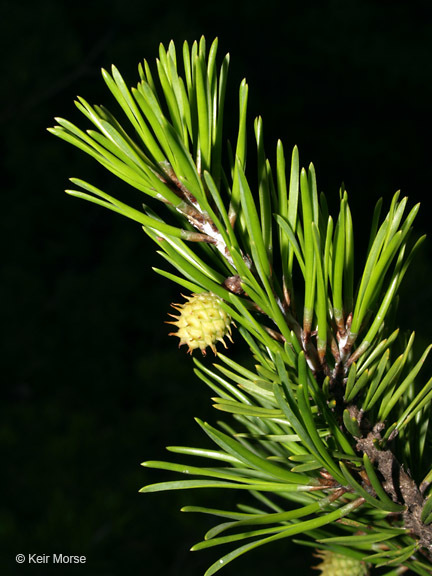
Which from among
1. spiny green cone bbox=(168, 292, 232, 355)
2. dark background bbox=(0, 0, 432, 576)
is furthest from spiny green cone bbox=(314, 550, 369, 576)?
dark background bbox=(0, 0, 432, 576)

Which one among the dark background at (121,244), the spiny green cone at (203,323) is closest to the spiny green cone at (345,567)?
the spiny green cone at (203,323)

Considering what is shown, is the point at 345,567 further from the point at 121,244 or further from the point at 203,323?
the point at 121,244

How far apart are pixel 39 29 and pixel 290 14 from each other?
1427 millimetres

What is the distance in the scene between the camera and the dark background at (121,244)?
3.84 ft

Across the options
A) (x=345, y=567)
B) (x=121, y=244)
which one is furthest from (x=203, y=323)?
(x=121, y=244)

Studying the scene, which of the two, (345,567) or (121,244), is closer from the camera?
(345,567)

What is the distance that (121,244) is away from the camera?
6.55ft

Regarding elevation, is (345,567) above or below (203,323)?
below

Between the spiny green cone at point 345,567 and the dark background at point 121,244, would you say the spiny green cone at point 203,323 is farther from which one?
the dark background at point 121,244

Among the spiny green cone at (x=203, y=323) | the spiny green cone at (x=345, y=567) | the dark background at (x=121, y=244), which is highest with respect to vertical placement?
the dark background at (x=121, y=244)

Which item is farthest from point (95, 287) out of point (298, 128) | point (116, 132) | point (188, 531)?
point (116, 132)

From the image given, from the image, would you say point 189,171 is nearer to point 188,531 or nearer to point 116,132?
point 116,132

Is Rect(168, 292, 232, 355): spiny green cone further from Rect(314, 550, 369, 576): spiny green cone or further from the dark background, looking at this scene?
the dark background

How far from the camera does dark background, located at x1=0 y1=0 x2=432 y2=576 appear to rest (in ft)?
3.84
